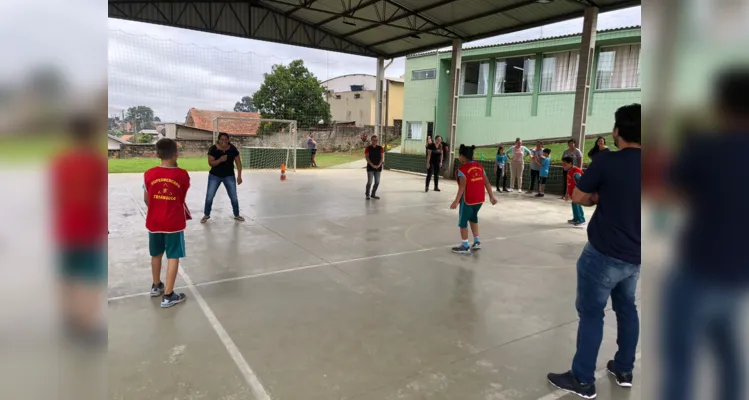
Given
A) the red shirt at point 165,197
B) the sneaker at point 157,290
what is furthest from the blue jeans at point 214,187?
the red shirt at point 165,197

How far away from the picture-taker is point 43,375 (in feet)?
2.27

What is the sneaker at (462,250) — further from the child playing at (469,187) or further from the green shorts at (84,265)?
the green shorts at (84,265)

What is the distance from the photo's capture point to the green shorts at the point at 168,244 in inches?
151

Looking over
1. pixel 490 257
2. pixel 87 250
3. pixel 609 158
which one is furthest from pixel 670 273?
pixel 490 257

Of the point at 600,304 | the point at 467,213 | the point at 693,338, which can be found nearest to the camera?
the point at 693,338

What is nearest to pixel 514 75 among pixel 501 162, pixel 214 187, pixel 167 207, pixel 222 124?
pixel 501 162

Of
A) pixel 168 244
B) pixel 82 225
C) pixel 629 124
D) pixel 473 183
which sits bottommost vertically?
pixel 168 244

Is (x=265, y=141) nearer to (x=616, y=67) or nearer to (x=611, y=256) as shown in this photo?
(x=616, y=67)

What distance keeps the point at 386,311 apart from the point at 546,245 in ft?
11.8

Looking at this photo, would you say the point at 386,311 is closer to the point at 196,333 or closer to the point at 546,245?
the point at 196,333

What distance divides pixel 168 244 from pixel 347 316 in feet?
5.60

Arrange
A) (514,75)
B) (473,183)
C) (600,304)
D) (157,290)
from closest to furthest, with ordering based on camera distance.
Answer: (600,304)
(157,290)
(473,183)
(514,75)

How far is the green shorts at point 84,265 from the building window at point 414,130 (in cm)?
2388

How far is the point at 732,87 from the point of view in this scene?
2.40 ft
